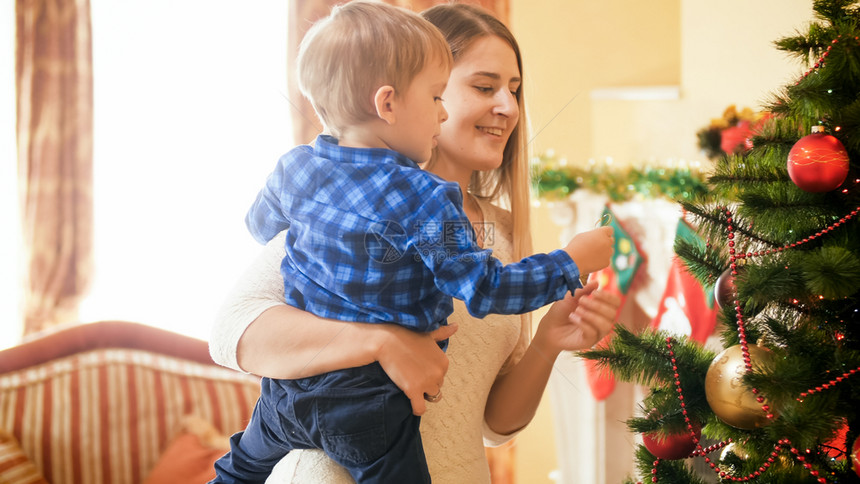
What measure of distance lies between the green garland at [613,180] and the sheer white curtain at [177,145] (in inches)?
42.4

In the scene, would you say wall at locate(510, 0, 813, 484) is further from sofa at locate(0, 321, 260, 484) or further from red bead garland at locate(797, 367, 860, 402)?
red bead garland at locate(797, 367, 860, 402)

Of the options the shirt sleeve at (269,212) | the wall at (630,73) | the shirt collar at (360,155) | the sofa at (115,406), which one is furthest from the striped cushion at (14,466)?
the wall at (630,73)

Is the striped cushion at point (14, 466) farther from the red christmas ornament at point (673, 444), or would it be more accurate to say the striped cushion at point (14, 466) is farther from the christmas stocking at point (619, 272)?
the christmas stocking at point (619, 272)

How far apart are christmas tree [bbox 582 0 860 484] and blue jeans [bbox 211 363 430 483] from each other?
0.33 meters

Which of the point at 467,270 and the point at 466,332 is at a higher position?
the point at 467,270

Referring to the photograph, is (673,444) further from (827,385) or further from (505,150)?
(505,150)

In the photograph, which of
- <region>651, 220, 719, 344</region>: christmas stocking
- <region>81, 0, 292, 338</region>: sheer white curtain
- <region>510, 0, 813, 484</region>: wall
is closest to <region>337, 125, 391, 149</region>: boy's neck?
<region>651, 220, 719, 344</region>: christmas stocking

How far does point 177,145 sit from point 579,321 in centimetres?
227

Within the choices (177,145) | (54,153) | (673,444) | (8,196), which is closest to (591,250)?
(673,444)

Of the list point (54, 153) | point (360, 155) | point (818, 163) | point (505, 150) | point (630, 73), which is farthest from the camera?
point (630, 73)

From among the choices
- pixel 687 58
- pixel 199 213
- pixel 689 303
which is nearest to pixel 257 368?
pixel 689 303

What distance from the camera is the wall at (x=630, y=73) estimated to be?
2994 millimetres

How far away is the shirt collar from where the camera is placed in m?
0.86

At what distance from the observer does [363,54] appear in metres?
0.85
